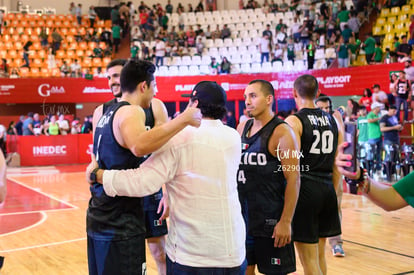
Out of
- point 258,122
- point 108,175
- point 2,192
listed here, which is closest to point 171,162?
point 108,175

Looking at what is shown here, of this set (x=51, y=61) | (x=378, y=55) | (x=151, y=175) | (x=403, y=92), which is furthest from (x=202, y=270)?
(x=51, y=61)

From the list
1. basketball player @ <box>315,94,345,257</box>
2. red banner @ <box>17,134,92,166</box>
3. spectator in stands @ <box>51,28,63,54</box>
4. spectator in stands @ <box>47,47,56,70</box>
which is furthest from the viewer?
spectator in stands @ <box>51,28,63,54</box>

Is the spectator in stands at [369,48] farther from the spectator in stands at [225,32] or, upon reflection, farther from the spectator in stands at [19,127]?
the spectator in stands at [19,127]

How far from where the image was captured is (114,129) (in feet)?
10.2

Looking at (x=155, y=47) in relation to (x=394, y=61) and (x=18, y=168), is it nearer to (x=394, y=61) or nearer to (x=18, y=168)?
(x=18, y=168)

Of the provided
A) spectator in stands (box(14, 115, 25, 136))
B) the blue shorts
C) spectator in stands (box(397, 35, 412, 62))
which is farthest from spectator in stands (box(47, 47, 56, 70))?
the blue shorts

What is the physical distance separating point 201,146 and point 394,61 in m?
16.8

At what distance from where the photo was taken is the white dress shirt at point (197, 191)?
9.35ft

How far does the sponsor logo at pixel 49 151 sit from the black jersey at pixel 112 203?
16.8 metres

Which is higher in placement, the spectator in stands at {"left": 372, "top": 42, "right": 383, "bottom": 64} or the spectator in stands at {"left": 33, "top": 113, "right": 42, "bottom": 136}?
the spectator in stands at {"left": 372, "top": 42, "right": 383, "bottom": 64}

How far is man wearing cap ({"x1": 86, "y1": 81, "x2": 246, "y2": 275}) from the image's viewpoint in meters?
2.85

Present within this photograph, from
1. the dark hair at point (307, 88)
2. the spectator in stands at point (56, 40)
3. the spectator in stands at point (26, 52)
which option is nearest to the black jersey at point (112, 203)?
the dark hair at point (307, 88)

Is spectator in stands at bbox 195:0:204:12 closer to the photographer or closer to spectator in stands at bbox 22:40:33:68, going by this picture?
spectator in stands at bbox 22:40:33:68

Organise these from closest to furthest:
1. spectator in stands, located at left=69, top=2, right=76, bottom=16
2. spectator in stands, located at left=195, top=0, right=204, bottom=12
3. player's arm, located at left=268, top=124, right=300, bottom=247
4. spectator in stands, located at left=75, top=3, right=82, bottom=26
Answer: player's arm, located at left=268, top=124, right=300, bottom=247, spectator in stands, located at left=75, top=3, right=82, bottom=26, spectator in stands, located at left=69, top=2, right=76, bottom=16, spectator in stands, located at left=195, top=0, right=204, bottom=12
